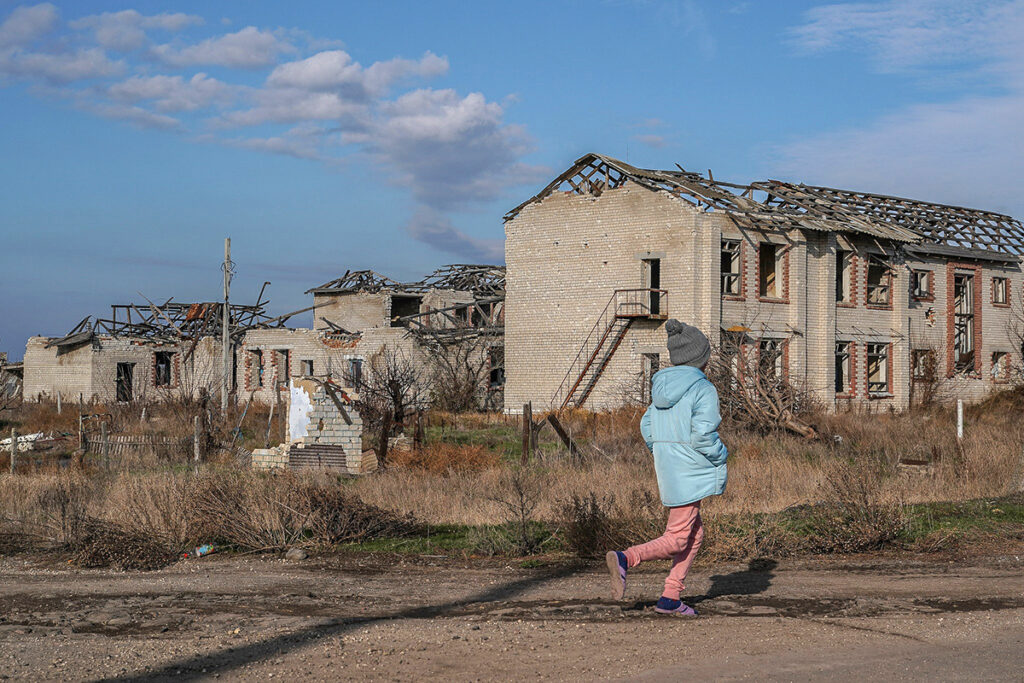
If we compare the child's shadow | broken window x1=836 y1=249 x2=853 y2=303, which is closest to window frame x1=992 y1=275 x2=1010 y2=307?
broken window x1=836 y1=249 x2=853 y2=303

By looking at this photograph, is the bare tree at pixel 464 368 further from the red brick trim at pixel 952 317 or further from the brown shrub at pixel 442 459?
the brown shrub at pixel 442 459

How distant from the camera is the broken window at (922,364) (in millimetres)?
37250

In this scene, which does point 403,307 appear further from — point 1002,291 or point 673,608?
point 673,608

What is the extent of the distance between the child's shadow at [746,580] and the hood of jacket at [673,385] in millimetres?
1747

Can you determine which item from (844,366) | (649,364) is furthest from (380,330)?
(844,366)

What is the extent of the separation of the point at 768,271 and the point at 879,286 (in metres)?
4.39

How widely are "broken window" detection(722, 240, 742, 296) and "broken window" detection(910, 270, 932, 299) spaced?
8769mm

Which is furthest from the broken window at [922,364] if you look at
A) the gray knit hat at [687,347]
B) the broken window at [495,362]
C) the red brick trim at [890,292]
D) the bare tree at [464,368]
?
the gray knit hat at [687,347]

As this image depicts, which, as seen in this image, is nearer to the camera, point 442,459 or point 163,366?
point 442,459

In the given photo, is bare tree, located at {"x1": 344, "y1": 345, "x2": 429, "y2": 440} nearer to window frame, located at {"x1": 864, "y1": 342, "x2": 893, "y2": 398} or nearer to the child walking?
window frame, located at {"x1": 864, "y1": 342, "x2": 893, "y2": 398}

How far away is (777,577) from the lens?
895 centimetres

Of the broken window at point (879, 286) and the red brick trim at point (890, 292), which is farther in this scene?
the broken window at point (879, 286)

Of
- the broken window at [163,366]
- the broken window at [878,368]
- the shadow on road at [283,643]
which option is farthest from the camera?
the broken window at [163,366]

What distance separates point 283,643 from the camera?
264 inches
